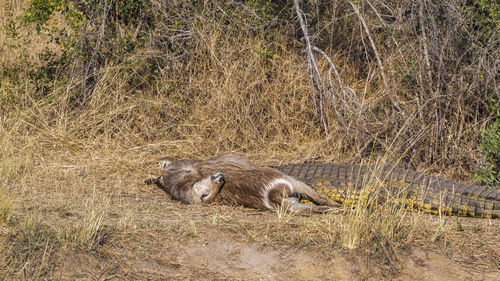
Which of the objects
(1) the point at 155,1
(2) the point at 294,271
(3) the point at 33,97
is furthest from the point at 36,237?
(1) the point at 155,1

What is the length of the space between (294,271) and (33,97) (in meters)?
4.66

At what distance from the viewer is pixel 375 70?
7.14 metres

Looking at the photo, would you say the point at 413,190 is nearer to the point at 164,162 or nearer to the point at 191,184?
the point at 191,184

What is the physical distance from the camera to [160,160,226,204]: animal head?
17.0 feet

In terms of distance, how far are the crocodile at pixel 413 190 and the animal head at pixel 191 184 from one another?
93 cm

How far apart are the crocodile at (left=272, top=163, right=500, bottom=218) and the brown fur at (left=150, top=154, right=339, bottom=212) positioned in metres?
0.22

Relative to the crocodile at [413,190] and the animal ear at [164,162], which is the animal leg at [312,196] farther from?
the animal ear at [164,162]

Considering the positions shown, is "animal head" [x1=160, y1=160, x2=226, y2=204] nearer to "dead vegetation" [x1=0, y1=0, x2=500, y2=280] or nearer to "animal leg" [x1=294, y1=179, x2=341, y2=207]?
"dead vegetation" [x1=0, y1=0, x2=500, y2=280]

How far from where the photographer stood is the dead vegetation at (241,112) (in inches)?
161

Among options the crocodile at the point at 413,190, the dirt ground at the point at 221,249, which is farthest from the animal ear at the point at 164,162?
the dirt ground at the point at 221,249

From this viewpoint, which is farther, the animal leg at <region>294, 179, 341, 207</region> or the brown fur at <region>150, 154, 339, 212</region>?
the animal leg at <region>294, 179, 341, 207</region>

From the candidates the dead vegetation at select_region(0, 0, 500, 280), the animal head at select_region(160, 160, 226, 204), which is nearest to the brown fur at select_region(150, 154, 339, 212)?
the animal head at select_region(160, 160, 226, 204)

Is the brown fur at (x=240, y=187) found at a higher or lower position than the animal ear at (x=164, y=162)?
higher

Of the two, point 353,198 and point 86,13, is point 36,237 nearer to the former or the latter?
point 353,198
